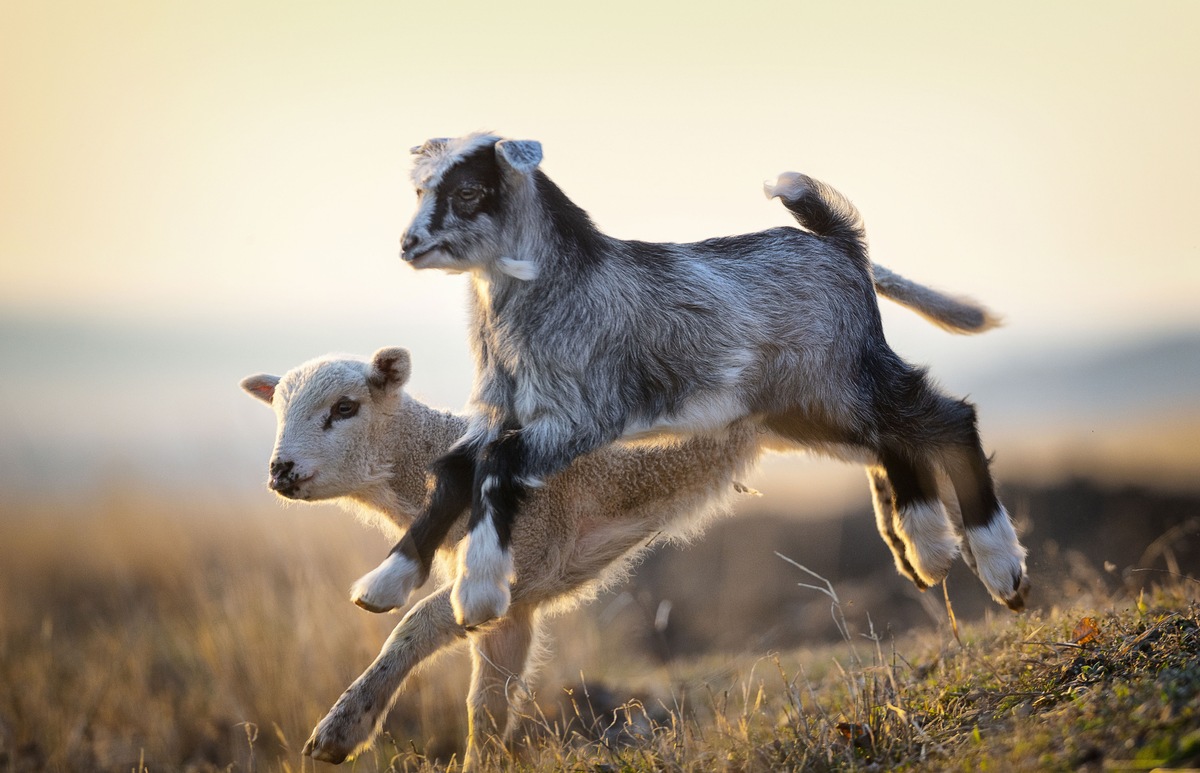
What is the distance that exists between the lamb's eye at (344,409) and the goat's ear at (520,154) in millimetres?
1900

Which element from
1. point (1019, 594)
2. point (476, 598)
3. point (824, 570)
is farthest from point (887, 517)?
point (824, 570)

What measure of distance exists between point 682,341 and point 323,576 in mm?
5407

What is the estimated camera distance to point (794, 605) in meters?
9.89

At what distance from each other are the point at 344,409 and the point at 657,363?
198 centimetres

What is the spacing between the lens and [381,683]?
4.47m

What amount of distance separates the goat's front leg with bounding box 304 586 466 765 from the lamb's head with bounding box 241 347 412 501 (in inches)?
33.1

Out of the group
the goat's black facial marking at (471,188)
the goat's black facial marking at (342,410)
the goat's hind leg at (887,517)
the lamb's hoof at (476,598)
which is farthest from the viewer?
the goat's black facial marking at (342,410)

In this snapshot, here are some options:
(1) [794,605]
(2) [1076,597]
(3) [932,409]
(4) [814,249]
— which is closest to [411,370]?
(4) [814,249]

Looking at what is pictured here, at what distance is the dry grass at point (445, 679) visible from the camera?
3.49 meters

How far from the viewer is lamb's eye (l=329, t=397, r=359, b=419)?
5148 millimetres

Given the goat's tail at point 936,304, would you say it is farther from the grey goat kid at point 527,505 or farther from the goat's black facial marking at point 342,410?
the goat's black facial marking at point 342,410

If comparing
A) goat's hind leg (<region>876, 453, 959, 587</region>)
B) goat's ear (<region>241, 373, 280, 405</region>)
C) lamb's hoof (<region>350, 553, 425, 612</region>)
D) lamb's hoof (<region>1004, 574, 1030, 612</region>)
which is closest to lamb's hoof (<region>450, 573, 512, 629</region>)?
lamb's hoof (<region>350, 553, 425, 612</region>)

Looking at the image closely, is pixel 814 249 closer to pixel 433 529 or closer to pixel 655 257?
pixel 655 257

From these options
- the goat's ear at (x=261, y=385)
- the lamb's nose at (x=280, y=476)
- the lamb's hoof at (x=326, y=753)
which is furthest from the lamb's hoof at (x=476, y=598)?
the goat's ear at (x=261, y=385)
